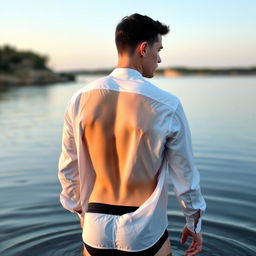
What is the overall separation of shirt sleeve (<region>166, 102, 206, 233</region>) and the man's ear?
484 mm

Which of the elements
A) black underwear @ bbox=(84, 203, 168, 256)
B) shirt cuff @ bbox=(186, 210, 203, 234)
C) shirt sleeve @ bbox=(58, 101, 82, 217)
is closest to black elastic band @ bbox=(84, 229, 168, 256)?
black underwear @ bbox=(84, 203, 168, 256)

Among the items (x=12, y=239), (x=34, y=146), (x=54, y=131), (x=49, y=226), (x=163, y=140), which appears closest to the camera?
(x=163, y=140)

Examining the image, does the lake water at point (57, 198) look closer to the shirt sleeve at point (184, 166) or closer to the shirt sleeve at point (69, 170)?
the shirt sleeve at point (69, 170)

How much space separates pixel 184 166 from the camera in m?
3.34

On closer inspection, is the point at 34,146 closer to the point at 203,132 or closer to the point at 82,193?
the point at 203,132

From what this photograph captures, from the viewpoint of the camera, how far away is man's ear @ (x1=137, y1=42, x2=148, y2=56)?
333 centimetres

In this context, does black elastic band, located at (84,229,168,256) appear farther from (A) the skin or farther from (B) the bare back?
(B) the bare back

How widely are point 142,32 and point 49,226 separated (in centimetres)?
458

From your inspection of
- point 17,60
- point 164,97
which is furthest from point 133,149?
point 17,60

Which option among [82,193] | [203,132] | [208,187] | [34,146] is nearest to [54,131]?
[34,146]

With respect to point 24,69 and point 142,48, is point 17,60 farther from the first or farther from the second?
point 142,48

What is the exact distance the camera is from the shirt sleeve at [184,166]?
320 centimetres

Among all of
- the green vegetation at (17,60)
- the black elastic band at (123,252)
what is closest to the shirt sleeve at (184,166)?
the black elastic band at (123,252)

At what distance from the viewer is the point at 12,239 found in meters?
6.44
